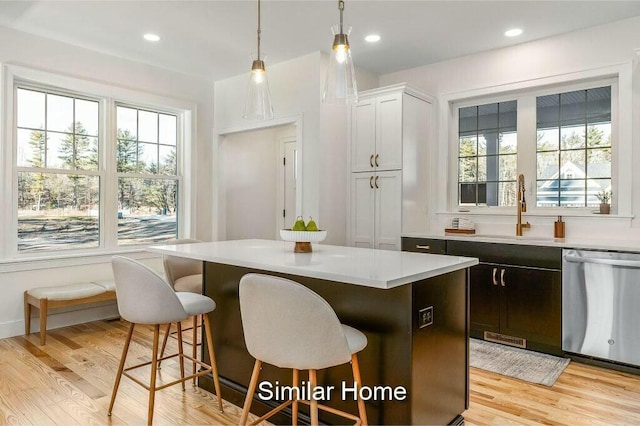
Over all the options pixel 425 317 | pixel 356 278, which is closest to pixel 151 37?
pixel 356 278

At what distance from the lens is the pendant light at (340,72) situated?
232 cm

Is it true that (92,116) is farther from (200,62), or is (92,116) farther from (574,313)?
(574,313)

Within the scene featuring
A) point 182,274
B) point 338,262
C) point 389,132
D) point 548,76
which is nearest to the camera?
point 338,262

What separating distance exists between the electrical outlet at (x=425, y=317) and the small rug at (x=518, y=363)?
1476 millimetres

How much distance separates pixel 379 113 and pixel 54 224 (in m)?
3.42

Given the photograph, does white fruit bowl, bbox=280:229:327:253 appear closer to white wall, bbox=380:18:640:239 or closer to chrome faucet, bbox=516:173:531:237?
chrome faucet, bbox=516:173:531:237

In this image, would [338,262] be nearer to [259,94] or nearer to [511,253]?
[259,94]

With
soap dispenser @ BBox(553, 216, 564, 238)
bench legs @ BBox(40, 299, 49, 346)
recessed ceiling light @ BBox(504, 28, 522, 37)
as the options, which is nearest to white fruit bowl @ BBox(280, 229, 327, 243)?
soap dispenser @ BBox(553, 216, 564, 238)

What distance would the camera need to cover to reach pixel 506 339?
12.3ft

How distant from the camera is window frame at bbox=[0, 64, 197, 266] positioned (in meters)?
3.90

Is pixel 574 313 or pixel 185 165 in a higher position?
pixel 185 165

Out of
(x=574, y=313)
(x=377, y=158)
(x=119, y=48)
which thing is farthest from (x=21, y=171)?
(x=574, y=313)

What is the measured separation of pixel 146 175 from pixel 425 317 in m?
3.93

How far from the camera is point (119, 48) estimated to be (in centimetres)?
435
